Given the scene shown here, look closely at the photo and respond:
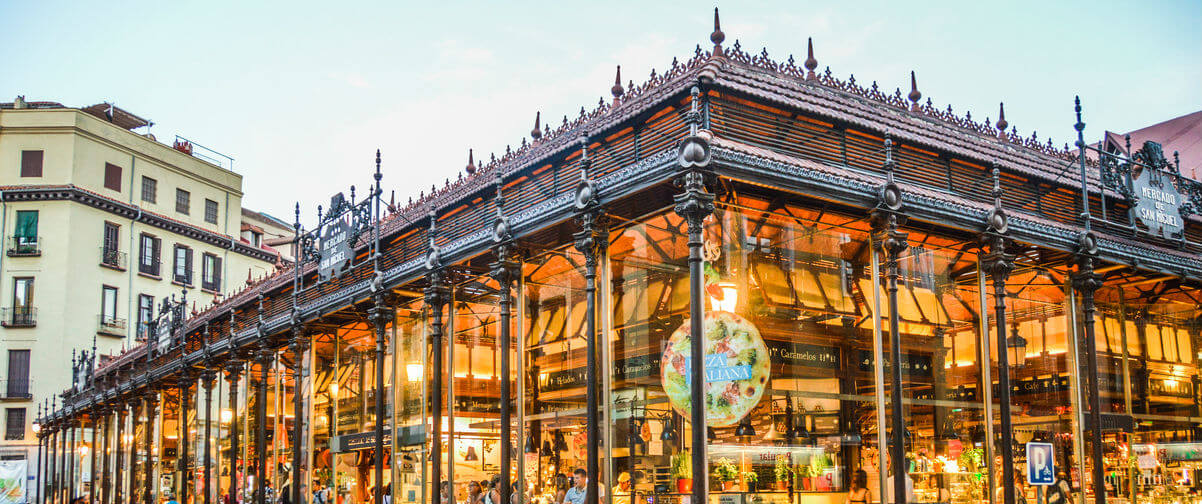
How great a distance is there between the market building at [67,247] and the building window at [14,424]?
0.18ft

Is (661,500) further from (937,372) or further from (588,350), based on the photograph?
(937,372)

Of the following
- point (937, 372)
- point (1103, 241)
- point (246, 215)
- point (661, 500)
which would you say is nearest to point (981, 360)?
point (937, 372)

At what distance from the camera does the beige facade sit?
5509 centimetres

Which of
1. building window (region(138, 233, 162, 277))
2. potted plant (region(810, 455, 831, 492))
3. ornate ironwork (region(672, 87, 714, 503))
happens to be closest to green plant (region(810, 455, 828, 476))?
potted plant (region(810, 455, 831, 492))

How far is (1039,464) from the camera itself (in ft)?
42.4

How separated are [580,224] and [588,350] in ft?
6.23

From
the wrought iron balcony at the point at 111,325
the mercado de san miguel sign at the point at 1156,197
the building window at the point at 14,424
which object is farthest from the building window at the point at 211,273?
the mercado de san miguel sign at the point at 1156,197

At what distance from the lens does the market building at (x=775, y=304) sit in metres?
14.9

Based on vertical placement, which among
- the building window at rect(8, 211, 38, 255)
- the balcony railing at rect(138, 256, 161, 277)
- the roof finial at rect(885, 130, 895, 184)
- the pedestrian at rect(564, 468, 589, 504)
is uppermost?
the building window at rect(8, 211, 38, 255)

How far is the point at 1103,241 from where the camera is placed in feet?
61.0

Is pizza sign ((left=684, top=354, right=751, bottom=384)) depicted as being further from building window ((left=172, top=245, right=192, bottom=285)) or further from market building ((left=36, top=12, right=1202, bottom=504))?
building window ((left=172, top=245, right=192, bottom=285))

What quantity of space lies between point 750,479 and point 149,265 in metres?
54.0

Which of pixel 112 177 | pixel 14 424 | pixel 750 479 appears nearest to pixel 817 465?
pixel 750 479

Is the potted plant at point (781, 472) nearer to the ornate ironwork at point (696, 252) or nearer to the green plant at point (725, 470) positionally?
the green plant at point (725, 470)
